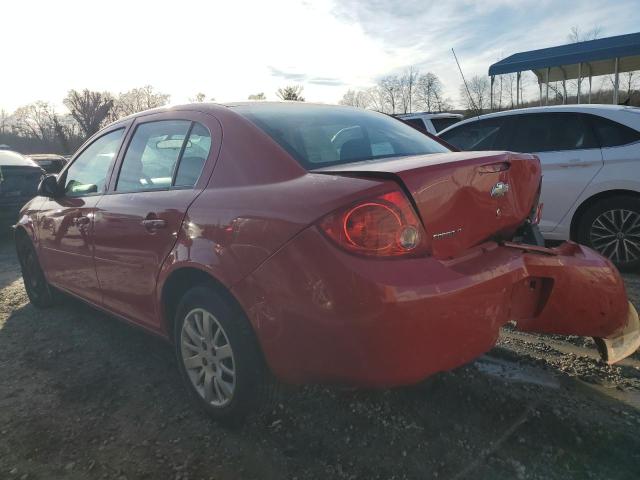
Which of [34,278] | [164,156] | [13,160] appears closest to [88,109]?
[13,160]

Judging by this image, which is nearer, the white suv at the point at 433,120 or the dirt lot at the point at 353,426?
the dirt lot at the point at 353,426

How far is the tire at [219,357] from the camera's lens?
7.05 feet

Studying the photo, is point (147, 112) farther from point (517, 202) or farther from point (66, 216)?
point (517, 202)

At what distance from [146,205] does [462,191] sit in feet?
5.45

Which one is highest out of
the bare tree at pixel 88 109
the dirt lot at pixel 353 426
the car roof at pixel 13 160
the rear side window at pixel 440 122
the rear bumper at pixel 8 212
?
the bare tree at pixel 88 109

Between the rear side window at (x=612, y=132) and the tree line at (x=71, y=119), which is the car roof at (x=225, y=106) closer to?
the rear side window at (x=612, y=132)

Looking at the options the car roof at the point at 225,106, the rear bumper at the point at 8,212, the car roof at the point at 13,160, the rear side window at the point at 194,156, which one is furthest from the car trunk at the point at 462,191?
the car roof at the point at 13,160

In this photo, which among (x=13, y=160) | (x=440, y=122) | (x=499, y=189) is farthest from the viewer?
(x=440, y=122)

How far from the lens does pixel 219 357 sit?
2320 mm

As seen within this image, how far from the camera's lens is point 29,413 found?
106 inches

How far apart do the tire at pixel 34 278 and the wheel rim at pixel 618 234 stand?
4.99 meters

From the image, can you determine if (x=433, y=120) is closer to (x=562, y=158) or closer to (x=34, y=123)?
(x=562, y=158)

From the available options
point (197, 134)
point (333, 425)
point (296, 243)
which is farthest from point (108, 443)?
point (197, 134)

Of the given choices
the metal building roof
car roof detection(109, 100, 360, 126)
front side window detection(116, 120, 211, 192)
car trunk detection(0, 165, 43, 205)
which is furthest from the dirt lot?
the metal building roof
